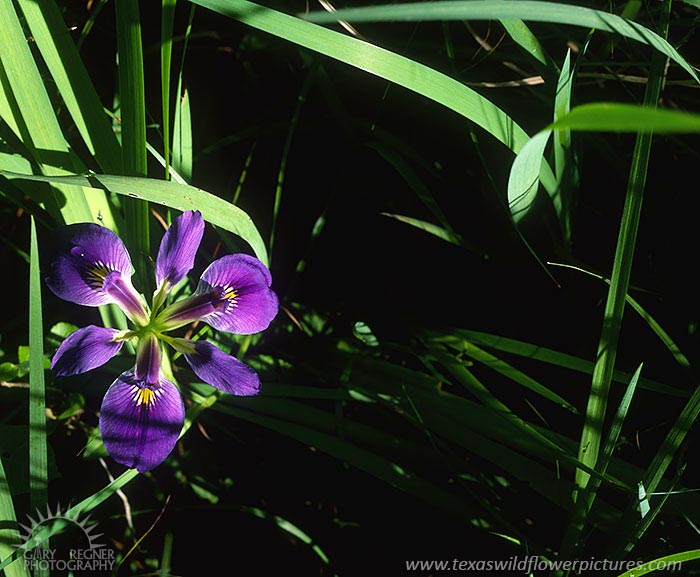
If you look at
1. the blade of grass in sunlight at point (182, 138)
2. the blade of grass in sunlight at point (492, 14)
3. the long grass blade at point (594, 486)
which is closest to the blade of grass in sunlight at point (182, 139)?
the blade of grass in sunlight at point (182, 138)

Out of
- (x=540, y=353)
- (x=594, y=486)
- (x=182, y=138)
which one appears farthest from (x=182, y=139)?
(x=594, y=486)

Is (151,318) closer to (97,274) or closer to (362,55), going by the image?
(97,274)

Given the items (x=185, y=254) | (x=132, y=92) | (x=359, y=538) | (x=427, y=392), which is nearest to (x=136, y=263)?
(x=185, y=254)

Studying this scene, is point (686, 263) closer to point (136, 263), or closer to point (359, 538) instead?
point (359, 538)

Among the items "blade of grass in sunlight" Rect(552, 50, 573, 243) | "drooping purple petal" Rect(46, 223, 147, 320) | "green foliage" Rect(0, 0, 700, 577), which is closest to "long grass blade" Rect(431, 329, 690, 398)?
"green foliage" Rect(0, 0, 700, 577)

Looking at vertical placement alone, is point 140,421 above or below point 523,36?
below

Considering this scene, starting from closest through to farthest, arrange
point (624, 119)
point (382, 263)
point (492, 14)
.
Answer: point (624, 119)
point (492, 14)
point (382, 263)

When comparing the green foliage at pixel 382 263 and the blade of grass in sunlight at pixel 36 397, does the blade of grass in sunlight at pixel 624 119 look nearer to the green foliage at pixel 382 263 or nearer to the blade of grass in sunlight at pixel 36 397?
the green foliage at pixel 382 263
